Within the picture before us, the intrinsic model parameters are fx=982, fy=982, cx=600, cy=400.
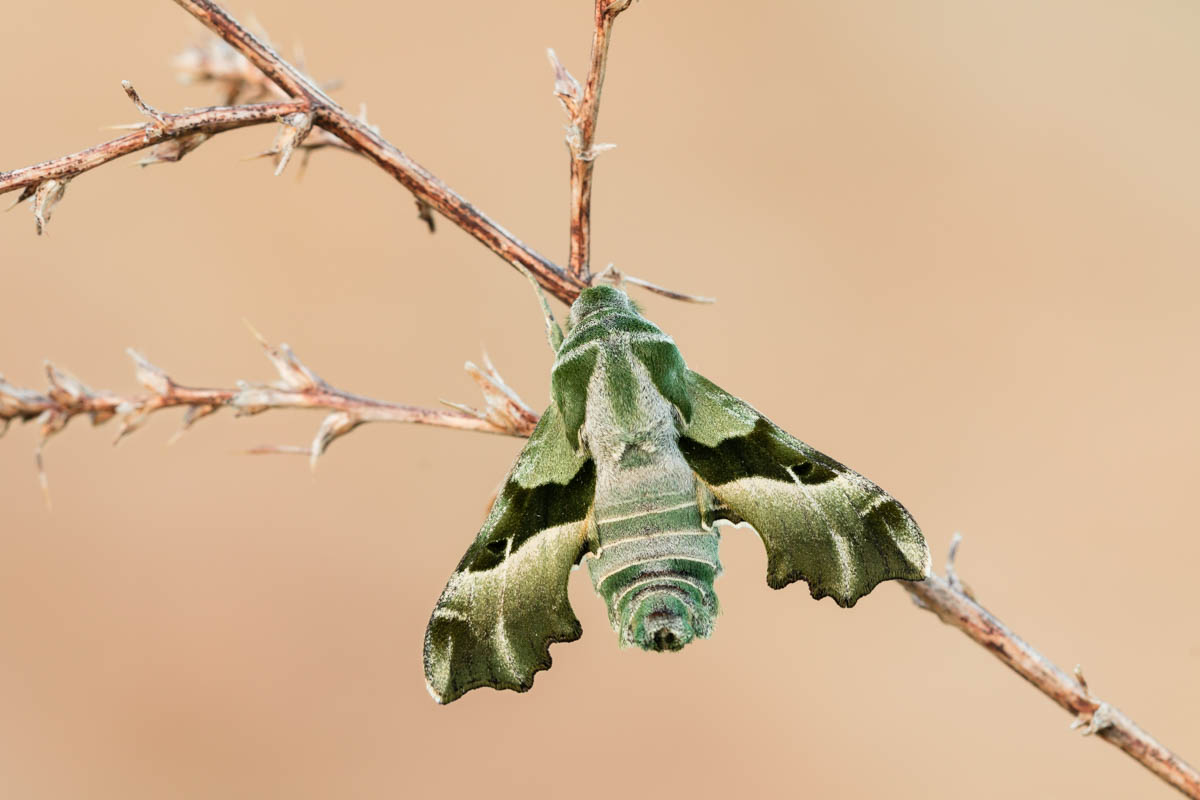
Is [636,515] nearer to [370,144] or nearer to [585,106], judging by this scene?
[585,106]

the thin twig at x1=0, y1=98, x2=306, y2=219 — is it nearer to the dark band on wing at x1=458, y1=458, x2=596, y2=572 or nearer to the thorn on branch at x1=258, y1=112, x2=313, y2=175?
the thorn on branch at x1=258, y1=112, x2=313, y2=175

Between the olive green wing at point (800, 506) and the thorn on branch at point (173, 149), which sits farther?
the olive green wing at point (800, 506)

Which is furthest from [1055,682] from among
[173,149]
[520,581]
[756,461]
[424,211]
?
[173,149]

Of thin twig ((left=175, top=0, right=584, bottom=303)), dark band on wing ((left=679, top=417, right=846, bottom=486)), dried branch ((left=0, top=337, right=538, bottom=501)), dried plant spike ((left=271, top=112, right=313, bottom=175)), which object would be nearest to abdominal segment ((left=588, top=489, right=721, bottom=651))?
dark band on wing ((left=679, top=417, right=846, bottom=486))

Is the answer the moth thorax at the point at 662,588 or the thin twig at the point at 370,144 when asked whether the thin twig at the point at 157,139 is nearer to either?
the thin twig at the point at 370,144

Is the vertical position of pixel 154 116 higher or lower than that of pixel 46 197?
higher

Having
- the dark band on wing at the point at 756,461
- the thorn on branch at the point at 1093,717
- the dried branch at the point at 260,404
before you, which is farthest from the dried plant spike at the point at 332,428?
the thorn on branch at the point at 1093,717

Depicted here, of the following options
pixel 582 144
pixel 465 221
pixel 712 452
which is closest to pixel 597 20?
pixel 582 144
